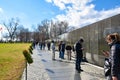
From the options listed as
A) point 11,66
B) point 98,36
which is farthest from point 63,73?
point 11,66

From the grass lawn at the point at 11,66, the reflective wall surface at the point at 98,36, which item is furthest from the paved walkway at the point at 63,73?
the reflective wall surface at the point at 98,36

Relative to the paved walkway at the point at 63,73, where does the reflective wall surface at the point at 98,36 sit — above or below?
above

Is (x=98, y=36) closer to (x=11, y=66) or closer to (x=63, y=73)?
(x=63, y=73)

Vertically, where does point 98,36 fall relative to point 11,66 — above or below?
above

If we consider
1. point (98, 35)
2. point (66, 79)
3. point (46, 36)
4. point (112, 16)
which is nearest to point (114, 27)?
point (112, 16)

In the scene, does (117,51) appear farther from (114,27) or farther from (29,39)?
(29,39)

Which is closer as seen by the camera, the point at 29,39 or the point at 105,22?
the point at 105,22

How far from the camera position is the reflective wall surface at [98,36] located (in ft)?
44.6

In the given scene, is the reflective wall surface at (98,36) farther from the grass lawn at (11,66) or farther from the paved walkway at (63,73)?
the grass lawn at (11,66)

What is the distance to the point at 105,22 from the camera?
48.3 ft

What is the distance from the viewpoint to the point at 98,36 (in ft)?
53.4

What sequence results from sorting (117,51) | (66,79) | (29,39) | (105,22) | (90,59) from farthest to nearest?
(29,39)
(90,59)
(105,22)
(66,79)
(117,51)

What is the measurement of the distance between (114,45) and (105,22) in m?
9.17

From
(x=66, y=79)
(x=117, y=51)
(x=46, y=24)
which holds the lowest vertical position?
(x=66, y=79)
